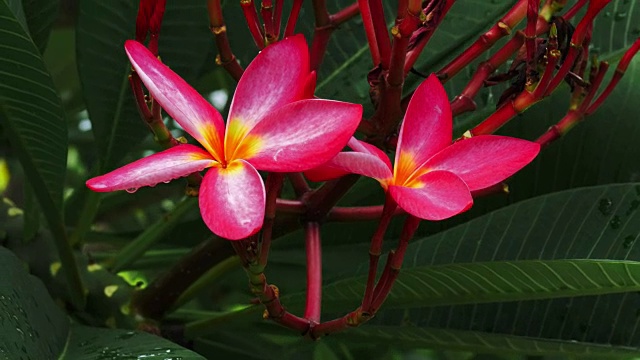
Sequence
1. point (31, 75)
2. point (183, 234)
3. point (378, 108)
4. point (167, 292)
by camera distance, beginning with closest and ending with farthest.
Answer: point (378, 108)
point (31, 75)
point (167, 292)
point (183, 234)

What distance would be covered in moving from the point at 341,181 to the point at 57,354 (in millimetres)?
234

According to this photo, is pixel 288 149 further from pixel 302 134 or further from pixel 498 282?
pixel 498 282

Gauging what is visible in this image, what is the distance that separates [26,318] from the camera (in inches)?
24.1

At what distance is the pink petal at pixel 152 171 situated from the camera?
446 mm

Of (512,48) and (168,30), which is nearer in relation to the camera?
(512,48)

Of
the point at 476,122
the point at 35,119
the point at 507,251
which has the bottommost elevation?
the point at 507,251

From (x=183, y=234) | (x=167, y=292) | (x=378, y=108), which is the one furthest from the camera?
(x=183, y=234)

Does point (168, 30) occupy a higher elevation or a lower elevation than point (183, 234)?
higher

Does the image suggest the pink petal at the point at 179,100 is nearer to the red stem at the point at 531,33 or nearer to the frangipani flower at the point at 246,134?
the frangipani flower at the point at 246,134

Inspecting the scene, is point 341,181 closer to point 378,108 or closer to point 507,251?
point 378,108

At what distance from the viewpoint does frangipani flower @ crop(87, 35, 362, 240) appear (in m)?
0.44

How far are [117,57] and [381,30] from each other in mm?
367

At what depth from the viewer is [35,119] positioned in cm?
72

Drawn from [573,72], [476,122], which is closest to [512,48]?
[573,72]
